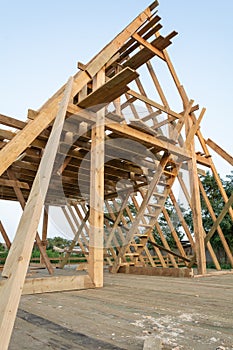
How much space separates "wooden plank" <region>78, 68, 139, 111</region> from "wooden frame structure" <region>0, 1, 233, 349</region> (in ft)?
0.04

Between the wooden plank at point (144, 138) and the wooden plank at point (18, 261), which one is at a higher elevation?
the wooden plank at point (144, 138)

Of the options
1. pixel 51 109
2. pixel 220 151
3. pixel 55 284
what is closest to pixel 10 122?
pixel 51 109

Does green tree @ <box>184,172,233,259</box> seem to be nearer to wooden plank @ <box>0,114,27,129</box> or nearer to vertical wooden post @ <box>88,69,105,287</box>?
vertical wooden post @ <box>88,69,105,287</box>

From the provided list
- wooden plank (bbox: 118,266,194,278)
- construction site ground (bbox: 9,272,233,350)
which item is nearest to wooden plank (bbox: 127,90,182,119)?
wooden plank (bbox: 118,266,194,278)

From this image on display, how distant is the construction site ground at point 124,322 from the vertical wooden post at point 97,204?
0.64 meters

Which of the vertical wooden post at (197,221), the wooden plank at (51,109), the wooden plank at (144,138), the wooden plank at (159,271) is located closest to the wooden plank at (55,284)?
the wooden plank at (51,109)

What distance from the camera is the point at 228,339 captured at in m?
1.29

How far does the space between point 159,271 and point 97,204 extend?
205 centimetres

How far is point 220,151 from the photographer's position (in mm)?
6137

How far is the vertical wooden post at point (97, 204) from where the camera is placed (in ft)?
10.5

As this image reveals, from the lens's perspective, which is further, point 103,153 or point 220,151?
point 220,151

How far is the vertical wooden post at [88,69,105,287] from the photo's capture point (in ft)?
10.5

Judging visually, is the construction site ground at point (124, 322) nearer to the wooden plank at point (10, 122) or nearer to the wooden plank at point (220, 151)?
the wooden plank at point (10, 122)

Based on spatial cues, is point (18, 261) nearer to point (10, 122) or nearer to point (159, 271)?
point (10, 122)
